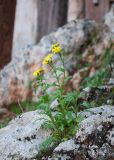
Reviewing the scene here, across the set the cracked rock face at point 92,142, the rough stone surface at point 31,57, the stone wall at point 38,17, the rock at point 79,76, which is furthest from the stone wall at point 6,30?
the cracked rock face at point 92,142

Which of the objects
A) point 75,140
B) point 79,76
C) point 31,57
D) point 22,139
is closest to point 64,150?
point 75,140

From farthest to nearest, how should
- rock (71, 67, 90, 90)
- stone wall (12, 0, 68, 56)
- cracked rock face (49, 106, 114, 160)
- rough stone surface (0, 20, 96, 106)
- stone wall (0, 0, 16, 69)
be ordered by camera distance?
stone wall (0, 0, 16, 69), stone wall (12, 0, 68, 56), rough stone surface (0, 20, 96, 106), rock (71, 67, 90, 90), cracked rock face (49, 106, 114, 160)

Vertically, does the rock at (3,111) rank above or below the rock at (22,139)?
below

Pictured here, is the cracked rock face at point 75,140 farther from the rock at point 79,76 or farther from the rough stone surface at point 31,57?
the rough stone surface at point 31,57

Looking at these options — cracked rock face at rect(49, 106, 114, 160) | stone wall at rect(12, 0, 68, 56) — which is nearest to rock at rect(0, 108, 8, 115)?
stone wall at rect(12, 0, 68, 56)

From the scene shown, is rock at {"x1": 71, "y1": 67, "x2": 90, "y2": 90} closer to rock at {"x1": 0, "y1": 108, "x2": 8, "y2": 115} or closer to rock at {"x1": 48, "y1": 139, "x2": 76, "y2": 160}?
rock at {"x1": 0, "y1": 108, "x2": 8, "y2": 115}

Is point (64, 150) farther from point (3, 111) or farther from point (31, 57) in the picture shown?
point (31, 57)
